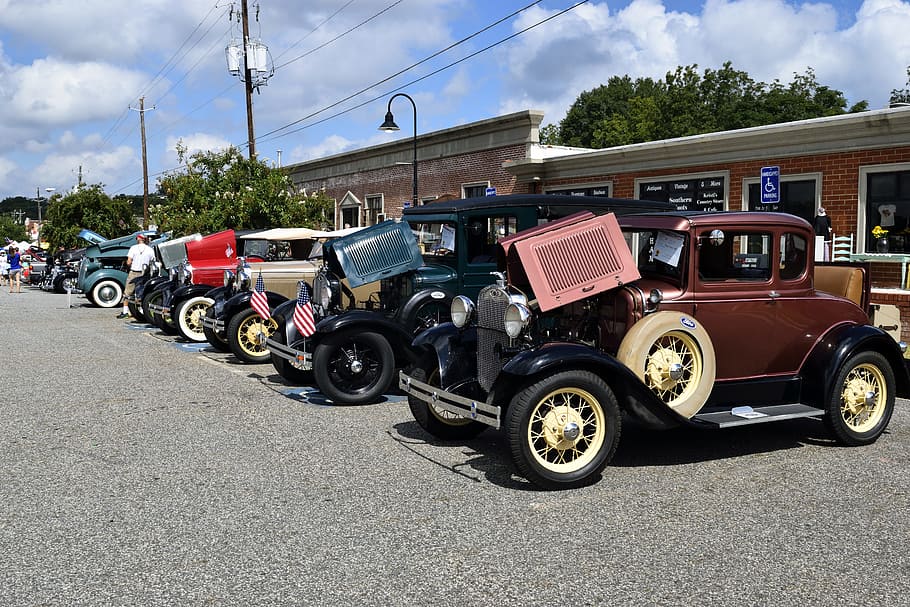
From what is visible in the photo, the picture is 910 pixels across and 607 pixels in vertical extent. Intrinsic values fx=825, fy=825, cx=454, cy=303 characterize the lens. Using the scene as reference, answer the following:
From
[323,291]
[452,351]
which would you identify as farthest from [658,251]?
[323,291]

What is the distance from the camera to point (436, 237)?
9305mm

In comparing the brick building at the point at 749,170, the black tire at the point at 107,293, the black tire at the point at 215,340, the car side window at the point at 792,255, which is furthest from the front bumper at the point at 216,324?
the black tire at the point at 107,293

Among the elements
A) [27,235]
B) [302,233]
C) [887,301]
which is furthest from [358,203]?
[27,235]

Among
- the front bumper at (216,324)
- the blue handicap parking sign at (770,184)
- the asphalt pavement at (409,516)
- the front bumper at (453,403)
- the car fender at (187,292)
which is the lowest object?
the asphalt pavement at (409,516)

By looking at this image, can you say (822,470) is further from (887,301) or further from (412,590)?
(887,301)

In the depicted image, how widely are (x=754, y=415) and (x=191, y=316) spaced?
9799 mm

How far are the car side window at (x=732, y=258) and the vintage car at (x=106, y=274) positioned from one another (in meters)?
17.9

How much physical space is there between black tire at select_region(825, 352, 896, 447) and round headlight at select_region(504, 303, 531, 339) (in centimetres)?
248

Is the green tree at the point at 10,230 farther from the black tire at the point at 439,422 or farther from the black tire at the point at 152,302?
the black tire at the point at 439,422

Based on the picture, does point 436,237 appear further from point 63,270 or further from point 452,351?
point 63,270

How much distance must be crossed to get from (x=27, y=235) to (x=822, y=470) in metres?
127

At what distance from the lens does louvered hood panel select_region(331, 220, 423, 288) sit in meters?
Answer: 8.86

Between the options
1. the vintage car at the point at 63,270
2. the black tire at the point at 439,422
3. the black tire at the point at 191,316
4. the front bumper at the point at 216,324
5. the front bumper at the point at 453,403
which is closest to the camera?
the front bumper at the point at 453,403

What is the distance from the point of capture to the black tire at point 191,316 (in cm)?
1313
